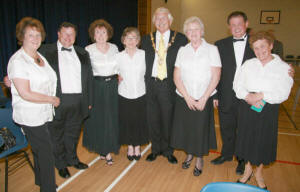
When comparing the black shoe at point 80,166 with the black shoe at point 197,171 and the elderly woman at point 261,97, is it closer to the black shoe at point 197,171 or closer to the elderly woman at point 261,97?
the black shoe at point 197,171

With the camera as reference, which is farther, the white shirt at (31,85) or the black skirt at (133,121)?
the black skirt at (133,121)

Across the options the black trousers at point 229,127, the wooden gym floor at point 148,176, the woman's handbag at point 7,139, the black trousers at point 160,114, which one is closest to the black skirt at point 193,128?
the black trousers at point 160,114

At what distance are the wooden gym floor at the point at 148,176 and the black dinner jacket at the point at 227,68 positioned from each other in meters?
0.92

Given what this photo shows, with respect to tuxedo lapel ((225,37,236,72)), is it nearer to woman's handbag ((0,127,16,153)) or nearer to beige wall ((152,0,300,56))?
woman's handbag ((0,127,16,153))

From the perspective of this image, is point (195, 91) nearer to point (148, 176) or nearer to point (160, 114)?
point (160, 114)

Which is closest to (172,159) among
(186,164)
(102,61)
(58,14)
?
(186,164)

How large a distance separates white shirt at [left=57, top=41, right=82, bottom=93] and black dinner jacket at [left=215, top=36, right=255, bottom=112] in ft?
5.68

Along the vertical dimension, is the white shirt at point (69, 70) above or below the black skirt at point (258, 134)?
above

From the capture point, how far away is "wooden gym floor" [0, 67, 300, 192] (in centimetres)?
282

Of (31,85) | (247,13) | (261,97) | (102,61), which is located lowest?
(261,97)

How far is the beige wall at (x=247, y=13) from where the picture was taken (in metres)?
12.1

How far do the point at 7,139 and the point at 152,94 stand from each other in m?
1.72

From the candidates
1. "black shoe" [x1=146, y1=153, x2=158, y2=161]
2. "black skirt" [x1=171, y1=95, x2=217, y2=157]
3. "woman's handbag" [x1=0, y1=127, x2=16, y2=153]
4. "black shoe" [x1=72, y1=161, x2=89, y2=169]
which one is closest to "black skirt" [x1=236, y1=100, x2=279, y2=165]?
"black skirt" [x1=171, y1=95, x2=217, y2=157]

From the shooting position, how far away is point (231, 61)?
2.92 metres
